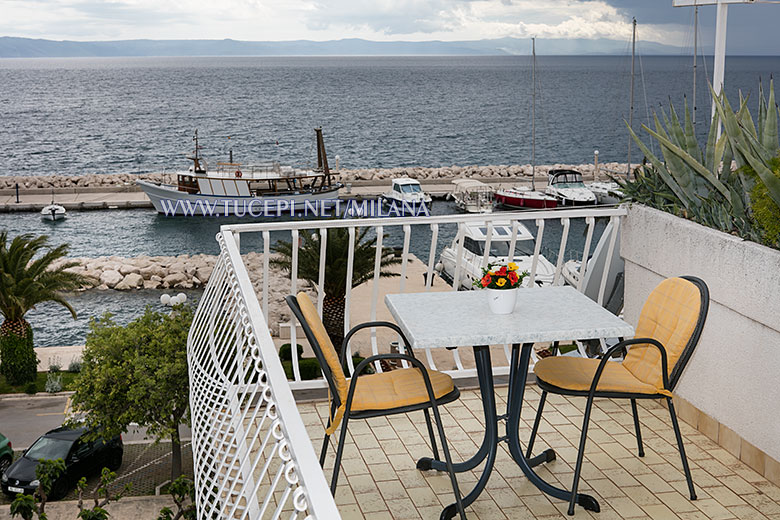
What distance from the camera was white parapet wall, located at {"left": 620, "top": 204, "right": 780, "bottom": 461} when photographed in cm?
337

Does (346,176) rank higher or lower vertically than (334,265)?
lower

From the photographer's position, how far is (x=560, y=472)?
141 inches

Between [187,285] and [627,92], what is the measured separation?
89062 millimetres

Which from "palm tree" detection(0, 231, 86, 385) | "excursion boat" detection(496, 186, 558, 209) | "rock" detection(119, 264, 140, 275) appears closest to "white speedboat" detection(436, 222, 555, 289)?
"excursion boat" detection(496, 186, 558, 209)

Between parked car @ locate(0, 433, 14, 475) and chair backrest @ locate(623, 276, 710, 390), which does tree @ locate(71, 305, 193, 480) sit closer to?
parked car @ locate(0, 433, 14, 475)

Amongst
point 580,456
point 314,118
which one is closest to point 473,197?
point 580,456

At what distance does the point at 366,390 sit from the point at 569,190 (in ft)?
123

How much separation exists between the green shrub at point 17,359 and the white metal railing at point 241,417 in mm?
18552

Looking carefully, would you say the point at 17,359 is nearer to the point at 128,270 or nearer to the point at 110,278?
the point at 110,278

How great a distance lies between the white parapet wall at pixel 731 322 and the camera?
337 centimetres

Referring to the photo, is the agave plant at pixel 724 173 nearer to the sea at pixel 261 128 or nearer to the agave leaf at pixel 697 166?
the agave leaf at pixel 697 166

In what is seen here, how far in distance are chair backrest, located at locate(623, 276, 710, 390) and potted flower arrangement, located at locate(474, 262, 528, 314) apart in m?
0.61

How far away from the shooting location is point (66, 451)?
50.3ft

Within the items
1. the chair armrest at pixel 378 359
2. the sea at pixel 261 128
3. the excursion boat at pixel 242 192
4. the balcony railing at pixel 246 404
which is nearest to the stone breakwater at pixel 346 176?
the sea at pixel 261 128
